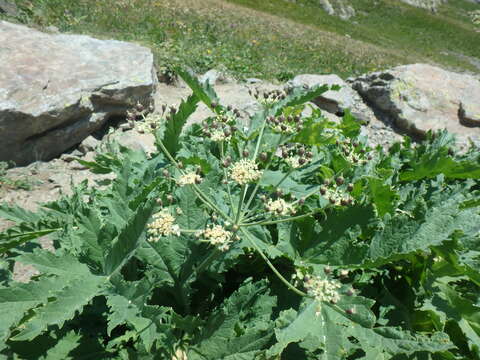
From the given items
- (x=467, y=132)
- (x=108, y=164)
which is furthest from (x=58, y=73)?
(x=467, y=132)

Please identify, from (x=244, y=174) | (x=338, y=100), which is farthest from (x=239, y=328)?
(x=338, y=100)

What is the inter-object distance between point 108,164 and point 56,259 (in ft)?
4.09

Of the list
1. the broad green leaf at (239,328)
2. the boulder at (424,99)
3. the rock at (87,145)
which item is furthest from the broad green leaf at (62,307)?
the boulder at (424,99)

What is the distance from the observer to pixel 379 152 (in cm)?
404

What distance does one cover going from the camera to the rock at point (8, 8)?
1046 centimetres

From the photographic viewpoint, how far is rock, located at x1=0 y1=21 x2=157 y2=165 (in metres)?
6.55

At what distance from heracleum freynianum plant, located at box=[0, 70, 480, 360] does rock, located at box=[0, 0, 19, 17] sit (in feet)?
32.1

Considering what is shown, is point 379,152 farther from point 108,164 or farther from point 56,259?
point 56,259

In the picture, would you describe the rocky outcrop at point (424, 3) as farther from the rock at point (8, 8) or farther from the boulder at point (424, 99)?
the rock at point (8, 8)

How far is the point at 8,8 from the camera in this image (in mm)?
10648

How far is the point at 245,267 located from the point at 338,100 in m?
6.81

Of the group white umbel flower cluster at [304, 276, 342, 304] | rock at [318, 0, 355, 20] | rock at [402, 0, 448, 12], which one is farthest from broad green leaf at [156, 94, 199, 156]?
rock at [402, 0, 448, 12]

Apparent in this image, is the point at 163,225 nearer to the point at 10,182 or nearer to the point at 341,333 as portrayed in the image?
the point at 341,333

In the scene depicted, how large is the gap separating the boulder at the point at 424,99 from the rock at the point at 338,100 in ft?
1.05
